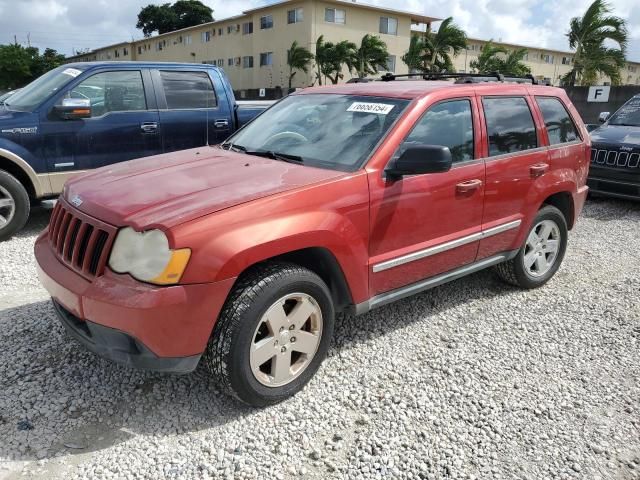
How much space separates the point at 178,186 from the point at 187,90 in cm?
417

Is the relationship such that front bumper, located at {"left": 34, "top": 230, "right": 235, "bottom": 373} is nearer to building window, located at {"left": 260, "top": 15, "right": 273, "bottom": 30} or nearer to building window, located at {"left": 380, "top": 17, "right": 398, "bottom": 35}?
building window, located at {"left": 260, "top": 15, "right": 273, "bottom": 30}

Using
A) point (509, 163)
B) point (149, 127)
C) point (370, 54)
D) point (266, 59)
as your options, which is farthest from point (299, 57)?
point (509, 163)

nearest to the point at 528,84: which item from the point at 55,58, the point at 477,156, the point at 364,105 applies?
the point at 477,156

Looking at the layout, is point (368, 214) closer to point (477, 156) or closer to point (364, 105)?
point (364, 105)

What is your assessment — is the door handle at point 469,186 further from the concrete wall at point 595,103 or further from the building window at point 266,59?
the building window at point 266,59

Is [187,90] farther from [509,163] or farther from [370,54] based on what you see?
[370,54]

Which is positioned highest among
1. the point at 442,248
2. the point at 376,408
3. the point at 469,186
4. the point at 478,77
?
the point at 478,77

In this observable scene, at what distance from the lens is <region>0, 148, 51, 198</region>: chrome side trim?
5500 millimetres

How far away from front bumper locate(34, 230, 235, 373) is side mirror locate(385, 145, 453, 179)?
1251 millimetres

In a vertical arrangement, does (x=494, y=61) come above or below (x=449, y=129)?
above

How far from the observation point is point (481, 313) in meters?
4.14

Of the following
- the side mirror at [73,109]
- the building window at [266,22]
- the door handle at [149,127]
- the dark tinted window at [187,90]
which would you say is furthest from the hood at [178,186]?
the building window at [266,22]

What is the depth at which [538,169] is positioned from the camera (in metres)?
4.16

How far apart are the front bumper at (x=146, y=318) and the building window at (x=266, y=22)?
39459mm
